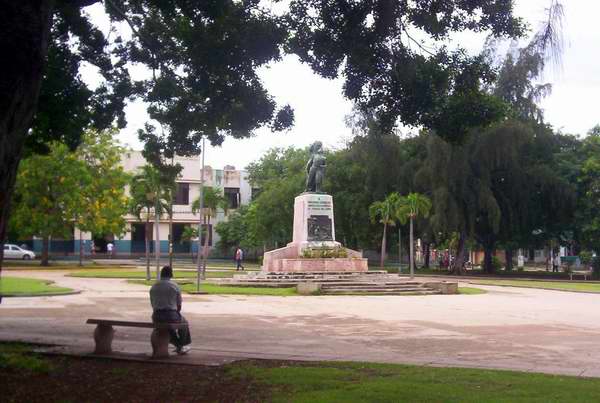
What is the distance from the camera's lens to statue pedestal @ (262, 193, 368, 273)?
3416 centimetres

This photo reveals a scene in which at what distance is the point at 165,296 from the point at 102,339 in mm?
1160

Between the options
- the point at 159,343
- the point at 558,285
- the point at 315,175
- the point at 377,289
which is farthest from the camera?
the point at 558,285

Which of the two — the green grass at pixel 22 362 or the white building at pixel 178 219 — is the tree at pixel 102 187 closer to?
the white building at pixel 178 219

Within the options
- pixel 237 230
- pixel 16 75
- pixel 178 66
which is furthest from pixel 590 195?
pixel 16 75

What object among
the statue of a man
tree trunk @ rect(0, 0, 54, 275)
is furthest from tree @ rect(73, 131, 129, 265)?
tree trunk @ rect(0, 0, 54, 275)

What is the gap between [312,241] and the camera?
1401 inches

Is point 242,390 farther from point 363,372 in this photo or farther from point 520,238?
point 520,238

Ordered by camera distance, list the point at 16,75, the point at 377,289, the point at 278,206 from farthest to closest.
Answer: the point at 278,206 → the point at 377,289 → the point at 16,75

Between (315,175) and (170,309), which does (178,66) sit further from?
(315,175)

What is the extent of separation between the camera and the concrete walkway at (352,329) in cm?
1148

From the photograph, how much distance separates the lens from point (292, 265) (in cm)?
3391

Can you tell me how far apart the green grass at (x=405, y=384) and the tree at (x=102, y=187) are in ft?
140

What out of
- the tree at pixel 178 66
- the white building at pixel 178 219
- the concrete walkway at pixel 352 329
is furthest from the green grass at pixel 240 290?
the white building at pixel 178 219

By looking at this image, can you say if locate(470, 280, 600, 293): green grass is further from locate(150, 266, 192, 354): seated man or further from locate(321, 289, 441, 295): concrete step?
locate(150, 266, 192, 354): seated man
